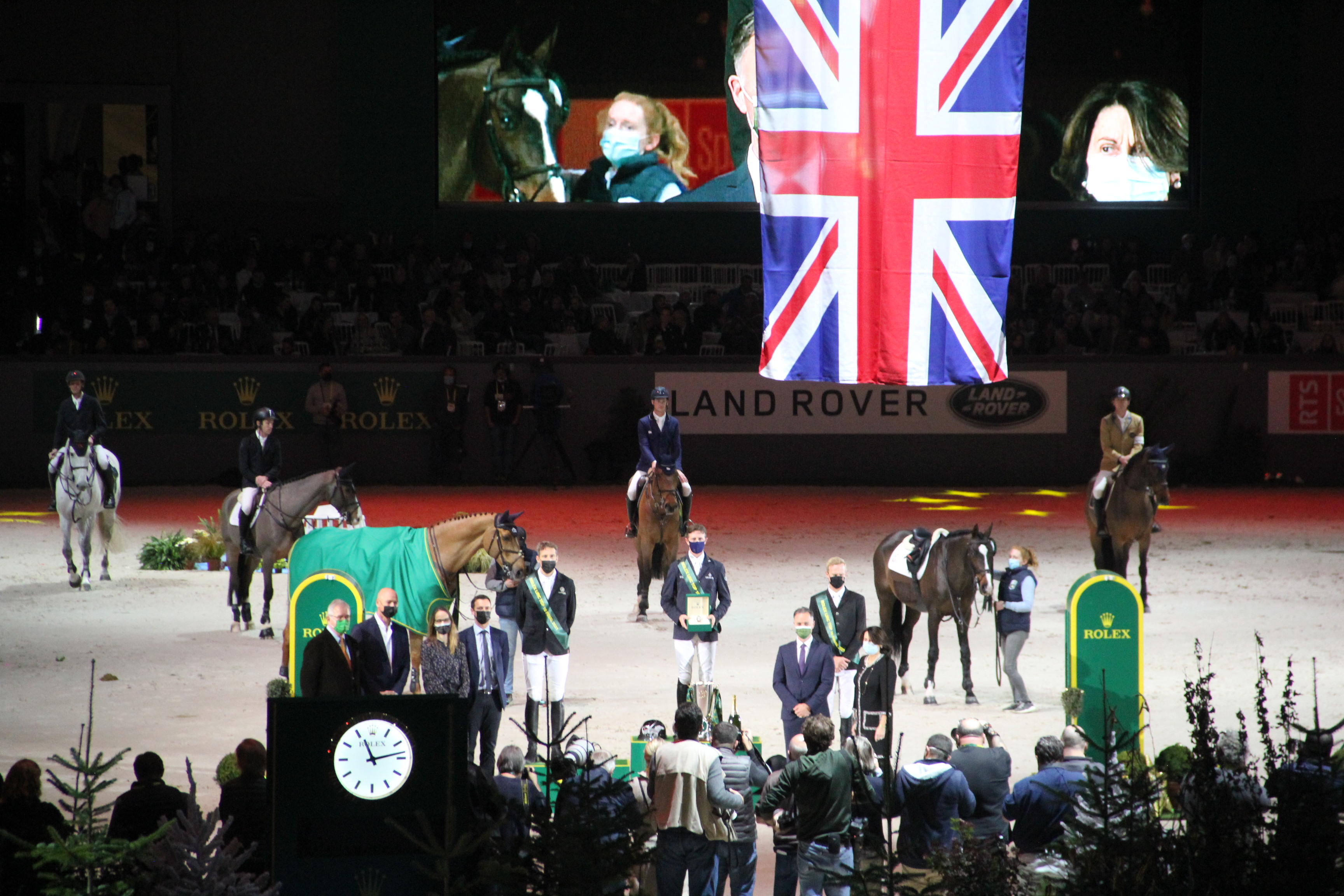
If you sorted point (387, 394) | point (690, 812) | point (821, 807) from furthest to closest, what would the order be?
point (387, 394)
point (690, 812)
point (821, 807)

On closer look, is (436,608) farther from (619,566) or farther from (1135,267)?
(1135,267)

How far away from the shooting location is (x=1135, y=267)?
1296 inches

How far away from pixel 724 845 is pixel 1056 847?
12.8 feet

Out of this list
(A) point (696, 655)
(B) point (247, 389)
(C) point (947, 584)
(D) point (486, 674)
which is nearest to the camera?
(D) point (486, 674)

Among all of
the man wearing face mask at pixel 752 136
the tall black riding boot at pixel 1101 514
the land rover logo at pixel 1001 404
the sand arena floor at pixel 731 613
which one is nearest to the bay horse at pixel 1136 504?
the tall black riding boot at pixel 1101 514

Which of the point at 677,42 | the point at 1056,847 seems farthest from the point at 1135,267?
the point at 1056,847

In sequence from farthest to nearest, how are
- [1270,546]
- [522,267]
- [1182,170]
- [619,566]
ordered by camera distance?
[1182,170] → [522,267] → [1270,546] → [619,566]

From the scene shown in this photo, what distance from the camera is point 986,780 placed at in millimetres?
9211

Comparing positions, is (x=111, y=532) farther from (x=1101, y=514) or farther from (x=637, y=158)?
(x=637, y=158)

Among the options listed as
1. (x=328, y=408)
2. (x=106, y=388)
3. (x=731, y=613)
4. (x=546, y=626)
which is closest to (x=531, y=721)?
(x=546, y=626)

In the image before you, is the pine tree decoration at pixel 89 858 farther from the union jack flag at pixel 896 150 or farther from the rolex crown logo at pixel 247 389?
the rolex crown logo at pixel 247 389

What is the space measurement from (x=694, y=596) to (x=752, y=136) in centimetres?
401

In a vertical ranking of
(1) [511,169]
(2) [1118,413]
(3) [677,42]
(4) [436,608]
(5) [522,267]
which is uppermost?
(3) [677,42]

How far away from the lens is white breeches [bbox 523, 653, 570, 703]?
1309 cm
